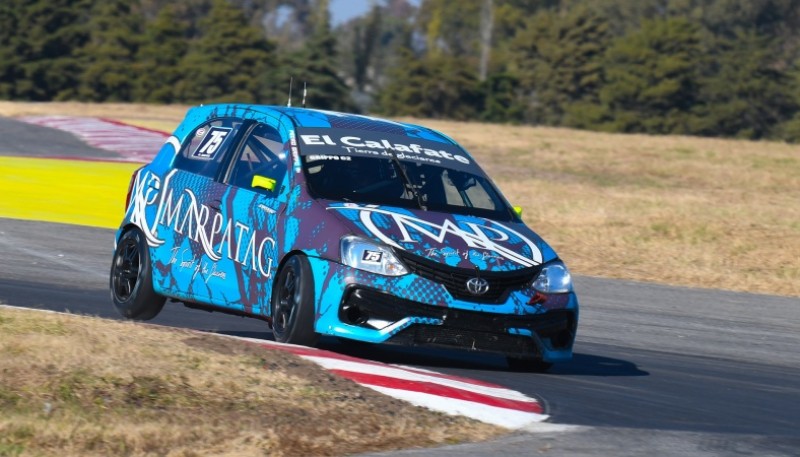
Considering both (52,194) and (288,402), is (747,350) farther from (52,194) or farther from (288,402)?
(52,194)

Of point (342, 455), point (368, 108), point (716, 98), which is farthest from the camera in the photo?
point (368, 108)

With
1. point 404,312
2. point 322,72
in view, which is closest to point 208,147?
point 404,312

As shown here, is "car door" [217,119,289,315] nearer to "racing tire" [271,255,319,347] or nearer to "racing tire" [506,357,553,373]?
"racing tire" [271,255,319,347]

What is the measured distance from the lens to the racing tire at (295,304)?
27.2ft

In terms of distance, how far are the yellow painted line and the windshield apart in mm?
9633

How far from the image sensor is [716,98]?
213ft

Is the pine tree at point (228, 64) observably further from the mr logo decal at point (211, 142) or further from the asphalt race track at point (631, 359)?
the mr logo decal at point (211, 142)

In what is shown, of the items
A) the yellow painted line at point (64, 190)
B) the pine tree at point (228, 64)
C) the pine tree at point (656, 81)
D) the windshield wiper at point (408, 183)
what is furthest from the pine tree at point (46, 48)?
the windshield wiper at point (408, 183)

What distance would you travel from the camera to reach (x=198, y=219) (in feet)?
31.1

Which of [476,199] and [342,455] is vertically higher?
[476,199]

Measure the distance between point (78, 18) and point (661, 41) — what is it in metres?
→ 30.4

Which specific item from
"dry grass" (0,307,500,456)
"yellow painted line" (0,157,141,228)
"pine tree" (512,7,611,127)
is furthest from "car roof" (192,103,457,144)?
"pine tree" (512,7,611,127)

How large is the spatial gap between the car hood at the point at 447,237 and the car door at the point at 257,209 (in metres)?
0.47

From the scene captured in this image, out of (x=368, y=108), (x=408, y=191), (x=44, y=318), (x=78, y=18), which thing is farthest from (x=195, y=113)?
(x=78, y=18)
